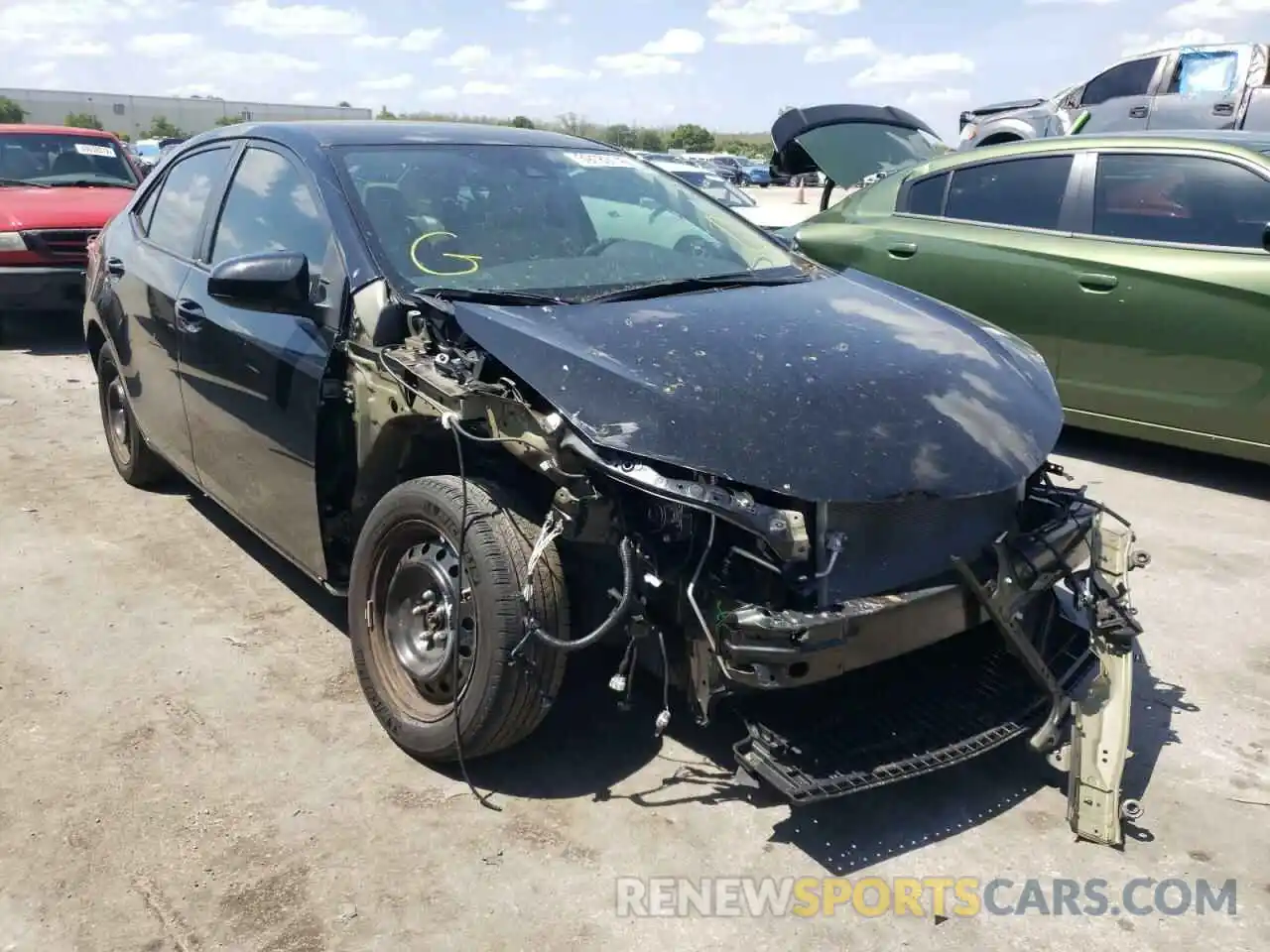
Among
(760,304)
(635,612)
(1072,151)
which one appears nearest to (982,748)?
(635,612)

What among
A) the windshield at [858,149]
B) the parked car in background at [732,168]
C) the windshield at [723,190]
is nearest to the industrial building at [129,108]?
the parked car in background at [732,168]

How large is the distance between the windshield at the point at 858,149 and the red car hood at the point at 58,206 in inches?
219

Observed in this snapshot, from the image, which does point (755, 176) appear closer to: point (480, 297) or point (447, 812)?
point (480, 297)

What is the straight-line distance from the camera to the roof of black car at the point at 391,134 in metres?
3.75

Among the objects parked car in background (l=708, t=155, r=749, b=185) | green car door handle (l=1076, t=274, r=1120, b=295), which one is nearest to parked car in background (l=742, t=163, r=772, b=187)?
parked car in background (l=708, t=155, r=749, b=185)

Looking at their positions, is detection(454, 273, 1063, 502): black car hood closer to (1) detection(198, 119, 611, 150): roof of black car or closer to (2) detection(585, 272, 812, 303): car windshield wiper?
(2) detection(585, 272, 812, 303): car windshield wiper

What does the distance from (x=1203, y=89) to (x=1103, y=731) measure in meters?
10.6

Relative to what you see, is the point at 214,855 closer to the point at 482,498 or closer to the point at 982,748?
the point at 482,498

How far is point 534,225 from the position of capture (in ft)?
11.9

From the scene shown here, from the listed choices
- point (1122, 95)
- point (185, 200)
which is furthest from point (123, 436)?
point (1122, 95)

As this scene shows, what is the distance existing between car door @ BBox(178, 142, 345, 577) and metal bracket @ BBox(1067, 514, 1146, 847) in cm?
230

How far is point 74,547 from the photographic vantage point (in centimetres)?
468

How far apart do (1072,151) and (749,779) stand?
180 inches

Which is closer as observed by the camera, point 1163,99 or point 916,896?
point 916,896
